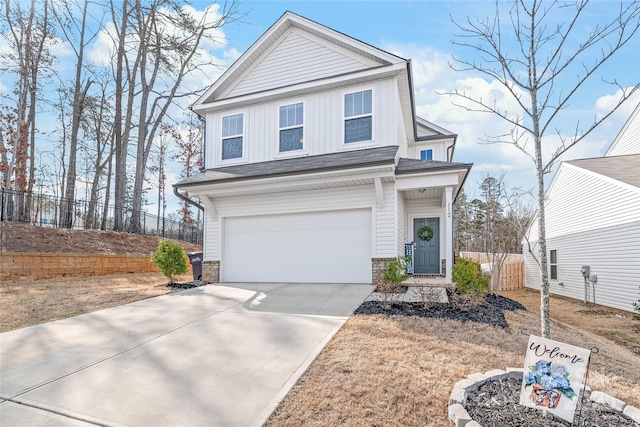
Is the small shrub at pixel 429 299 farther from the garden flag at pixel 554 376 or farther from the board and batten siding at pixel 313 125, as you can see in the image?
the board and batten siding at pixel 313 125

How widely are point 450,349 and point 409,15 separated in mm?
6436

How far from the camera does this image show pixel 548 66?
12.0 ft

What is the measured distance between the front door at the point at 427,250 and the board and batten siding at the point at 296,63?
5.28 metres

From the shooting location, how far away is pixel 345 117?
33.1 ft

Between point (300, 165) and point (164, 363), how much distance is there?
6486mm

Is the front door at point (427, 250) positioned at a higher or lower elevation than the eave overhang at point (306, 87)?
lower

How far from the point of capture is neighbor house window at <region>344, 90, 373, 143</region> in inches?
388

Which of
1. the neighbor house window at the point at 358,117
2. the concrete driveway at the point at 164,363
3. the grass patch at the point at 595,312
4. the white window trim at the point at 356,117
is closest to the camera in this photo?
the concrete driveway at the point at 164,363

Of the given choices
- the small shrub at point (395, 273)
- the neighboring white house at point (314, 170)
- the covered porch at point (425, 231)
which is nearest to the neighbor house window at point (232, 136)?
the neighboring white house at point (314, 170)

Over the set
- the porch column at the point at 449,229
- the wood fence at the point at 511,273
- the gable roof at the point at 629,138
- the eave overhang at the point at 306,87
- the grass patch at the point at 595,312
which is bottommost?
the grass patch at the point at 595,312

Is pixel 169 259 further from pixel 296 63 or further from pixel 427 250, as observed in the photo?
pixel 427 250

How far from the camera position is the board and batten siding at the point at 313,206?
29.3 ft

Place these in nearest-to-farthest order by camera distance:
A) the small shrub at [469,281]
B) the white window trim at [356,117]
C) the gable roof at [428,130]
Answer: the small shrub at [469,281] < the white window trim at [356,117] < the gable roof at [428,130]

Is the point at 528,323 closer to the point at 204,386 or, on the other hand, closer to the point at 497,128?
the point at 497,128
